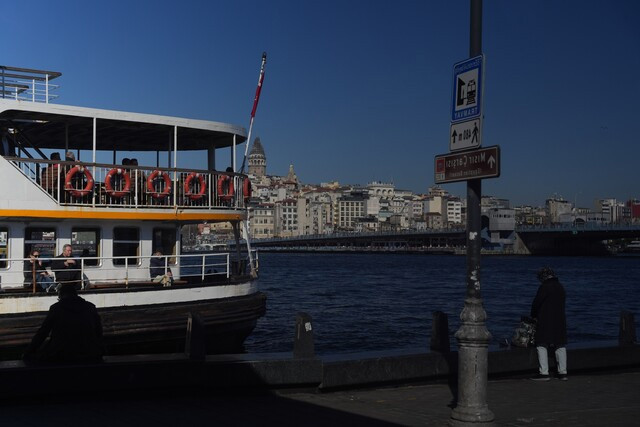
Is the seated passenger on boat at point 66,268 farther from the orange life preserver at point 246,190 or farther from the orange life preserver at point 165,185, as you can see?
the orange life preserver at point 246,190

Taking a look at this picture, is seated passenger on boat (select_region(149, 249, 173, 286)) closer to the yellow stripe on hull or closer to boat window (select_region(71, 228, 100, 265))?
the yellow stripe on hull

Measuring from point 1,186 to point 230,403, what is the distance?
359 inches

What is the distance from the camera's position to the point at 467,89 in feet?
28.1

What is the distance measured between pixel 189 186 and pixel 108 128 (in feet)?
8.97

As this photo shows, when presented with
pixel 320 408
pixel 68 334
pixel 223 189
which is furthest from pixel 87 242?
pixel 320 408

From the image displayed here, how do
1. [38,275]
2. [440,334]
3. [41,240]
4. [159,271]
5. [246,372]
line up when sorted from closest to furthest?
[246,372], [440,334], [38,275], [41,240], [159,271]

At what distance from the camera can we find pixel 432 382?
1157 centimetres

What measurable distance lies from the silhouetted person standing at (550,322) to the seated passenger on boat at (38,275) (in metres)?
9.77

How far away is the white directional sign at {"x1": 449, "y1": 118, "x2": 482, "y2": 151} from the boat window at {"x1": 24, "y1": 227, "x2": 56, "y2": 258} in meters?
11.9

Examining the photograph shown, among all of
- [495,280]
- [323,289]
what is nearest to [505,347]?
[323,289]

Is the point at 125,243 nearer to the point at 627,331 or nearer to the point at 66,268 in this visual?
the point at 66,268

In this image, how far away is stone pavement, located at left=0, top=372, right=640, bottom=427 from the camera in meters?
8.99

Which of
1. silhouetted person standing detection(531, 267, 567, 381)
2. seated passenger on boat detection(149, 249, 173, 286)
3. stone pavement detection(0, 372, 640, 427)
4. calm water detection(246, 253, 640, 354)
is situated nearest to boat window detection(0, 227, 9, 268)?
seated passenger on boat detection(149, 249, 173, 286)

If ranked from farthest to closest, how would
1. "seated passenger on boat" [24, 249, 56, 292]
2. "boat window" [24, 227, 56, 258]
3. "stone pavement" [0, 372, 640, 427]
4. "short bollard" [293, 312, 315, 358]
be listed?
"boat window" [24, 227, 56, 258]
"seated passenger on boat" [24, 249, 56, 292]
"short bollard" [293, 312, 315, 358]
"stone pavement" [0, 372, 640, 427]
